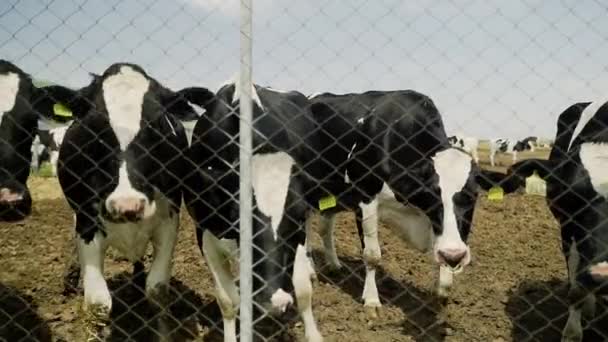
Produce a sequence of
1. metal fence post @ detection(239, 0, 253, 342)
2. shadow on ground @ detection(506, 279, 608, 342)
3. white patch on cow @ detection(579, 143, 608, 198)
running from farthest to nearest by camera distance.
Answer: shadow on ground @ detection(506, 279, 608, 342) → white patch on cow @ detection(579, 143, 608, 198) → metal fence post @ detection(239, 0, 253, 342)

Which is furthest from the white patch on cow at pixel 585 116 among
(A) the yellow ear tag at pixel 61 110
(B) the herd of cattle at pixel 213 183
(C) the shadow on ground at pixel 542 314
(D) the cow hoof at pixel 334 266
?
(A) the yellow ear tag at pixel 61 110

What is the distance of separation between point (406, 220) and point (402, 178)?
0.63 metres

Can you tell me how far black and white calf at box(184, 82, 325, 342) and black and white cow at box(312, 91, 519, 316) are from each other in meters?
0.97

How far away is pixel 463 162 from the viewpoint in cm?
633

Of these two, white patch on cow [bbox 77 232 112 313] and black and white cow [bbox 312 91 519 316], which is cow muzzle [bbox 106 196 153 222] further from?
black and white cow [bbox 312 91 519 316]

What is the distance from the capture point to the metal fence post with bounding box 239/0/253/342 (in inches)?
127

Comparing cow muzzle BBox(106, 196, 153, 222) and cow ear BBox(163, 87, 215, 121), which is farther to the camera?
cow ear BBox(163, 87, 215, 121)

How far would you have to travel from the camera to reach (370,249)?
22.1 feet

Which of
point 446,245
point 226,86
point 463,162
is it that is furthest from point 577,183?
point 226,86

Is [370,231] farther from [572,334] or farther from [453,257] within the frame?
[572,334]

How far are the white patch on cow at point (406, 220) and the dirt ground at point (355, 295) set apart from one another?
432 millimetres

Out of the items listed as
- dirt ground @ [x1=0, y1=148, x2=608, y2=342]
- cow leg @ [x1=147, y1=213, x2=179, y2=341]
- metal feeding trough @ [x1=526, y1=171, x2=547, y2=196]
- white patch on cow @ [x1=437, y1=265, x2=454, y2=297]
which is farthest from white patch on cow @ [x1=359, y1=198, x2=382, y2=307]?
cow leg @ [x1=147, y1=213, x2=179, y2=341]

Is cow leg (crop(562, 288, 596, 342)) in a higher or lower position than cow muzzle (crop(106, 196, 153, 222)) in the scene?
lower

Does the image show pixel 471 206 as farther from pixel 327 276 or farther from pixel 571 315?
pixel 327 276
